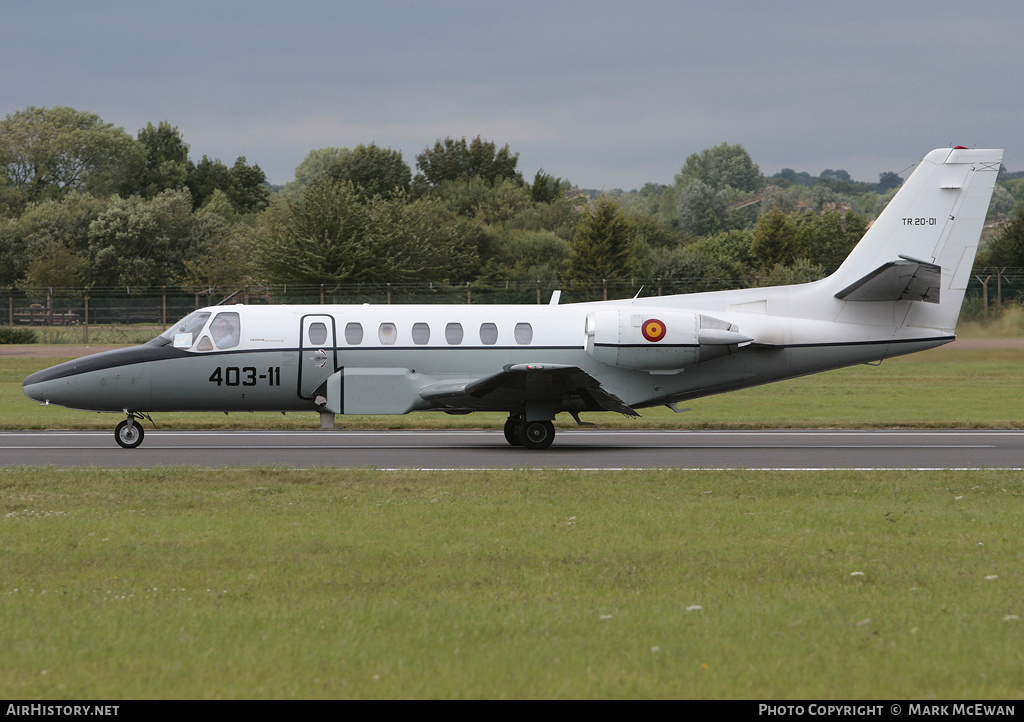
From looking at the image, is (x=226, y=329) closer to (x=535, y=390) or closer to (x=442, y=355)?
(x=442, y=355)

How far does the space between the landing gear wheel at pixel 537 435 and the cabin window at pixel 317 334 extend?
4.36m

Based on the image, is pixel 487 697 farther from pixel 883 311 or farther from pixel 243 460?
pixel 883 311

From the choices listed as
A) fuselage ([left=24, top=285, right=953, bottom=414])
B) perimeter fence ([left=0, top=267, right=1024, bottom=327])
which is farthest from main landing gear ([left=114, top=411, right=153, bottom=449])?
perimeter fence ([left=0, top=267, right=1024, bottom=327])

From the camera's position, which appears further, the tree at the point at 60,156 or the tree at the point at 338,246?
the tree at the point at 60,156

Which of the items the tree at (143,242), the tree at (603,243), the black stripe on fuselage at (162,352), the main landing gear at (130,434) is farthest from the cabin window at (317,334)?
the tree at (143,242)

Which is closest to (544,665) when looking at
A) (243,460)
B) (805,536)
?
(805,536)

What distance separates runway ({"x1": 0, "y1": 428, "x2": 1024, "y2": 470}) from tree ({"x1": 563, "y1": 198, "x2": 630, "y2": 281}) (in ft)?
167

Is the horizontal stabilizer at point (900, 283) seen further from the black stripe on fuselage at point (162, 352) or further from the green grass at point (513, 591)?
the green grass at point (513, 591)

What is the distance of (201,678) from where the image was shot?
6.36 metres

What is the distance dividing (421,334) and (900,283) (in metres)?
9.40

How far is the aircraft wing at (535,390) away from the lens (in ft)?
65.0

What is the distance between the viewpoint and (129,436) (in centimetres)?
2112

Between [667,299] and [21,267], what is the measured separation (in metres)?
76.3

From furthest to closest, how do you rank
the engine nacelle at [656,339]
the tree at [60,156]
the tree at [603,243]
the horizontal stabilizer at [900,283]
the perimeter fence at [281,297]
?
1. the tree at [60,156]
2. the tree at [603,243]
3. the perimeter fence at [281,297]
4. the engine nacelle at [656,339]
5. the horizontal stabilizer at [900,283]
